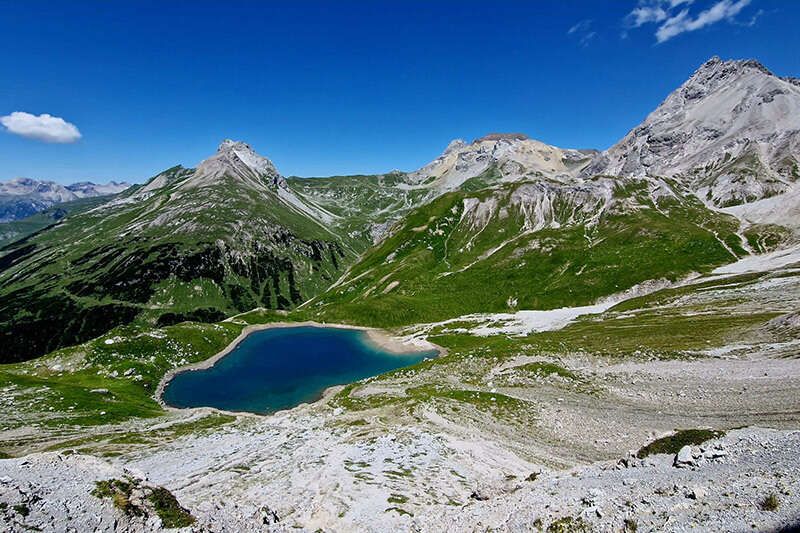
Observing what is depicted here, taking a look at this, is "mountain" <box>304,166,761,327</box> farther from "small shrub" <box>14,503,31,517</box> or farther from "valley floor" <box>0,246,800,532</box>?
"small shrub" <box>14,503,31,517</box>

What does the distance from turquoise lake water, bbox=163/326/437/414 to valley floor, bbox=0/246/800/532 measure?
48.7ft

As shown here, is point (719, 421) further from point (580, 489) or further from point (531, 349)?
point (531, 349)

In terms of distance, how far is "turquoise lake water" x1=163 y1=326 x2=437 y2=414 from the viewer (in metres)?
82.8

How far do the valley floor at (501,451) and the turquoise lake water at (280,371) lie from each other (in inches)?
584

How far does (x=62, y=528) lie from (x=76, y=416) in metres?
59.4

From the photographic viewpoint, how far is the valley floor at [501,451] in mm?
19422

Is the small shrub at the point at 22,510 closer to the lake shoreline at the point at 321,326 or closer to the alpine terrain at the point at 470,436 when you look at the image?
the alpine terrain at the point at 470,436

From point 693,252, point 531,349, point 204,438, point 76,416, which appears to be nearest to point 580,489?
point 204,438

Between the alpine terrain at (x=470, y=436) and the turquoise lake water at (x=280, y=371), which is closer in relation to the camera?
the alpine terrain at (x=470, y=436)

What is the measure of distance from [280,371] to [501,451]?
75553mm

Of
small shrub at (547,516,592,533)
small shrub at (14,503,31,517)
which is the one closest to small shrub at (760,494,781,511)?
small shrub at (547,516,592,533)

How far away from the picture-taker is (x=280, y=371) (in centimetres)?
10200

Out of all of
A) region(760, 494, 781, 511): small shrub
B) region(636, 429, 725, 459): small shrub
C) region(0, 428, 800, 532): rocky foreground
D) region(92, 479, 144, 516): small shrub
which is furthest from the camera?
region(636, 429, 725, 459): small shrub

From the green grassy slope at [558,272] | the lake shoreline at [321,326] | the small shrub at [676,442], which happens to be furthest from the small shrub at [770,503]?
the green grassy slope at [558,272]
